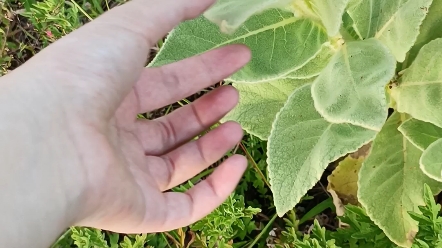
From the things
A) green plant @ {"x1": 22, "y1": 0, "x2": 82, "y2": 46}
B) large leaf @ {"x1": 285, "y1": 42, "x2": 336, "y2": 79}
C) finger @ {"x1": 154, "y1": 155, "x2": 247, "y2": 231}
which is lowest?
finger @ {"x1": 154, "y1": 155, "x2": 247, "y2": 231}

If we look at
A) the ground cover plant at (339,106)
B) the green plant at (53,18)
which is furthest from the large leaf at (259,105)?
the green plant at (53,18)

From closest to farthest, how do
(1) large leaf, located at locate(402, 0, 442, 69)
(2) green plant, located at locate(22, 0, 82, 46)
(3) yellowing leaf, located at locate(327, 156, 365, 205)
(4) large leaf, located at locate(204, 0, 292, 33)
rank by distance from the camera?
(4) large leaf, located at locate(204, 0, 292, 33) → (1) large leaf, located at locate(402, 0, 442, 69) → (3) yellowing leaf, located at locate(327, 156, 365, 205) → (2) green plant, located at locate(22, 0, 82, 46)

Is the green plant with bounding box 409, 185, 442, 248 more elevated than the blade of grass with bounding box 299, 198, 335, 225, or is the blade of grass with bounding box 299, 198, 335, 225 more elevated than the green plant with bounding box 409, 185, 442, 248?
the green plant with bounding box 409, 185, 442, 248

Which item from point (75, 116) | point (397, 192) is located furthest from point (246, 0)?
point (397, 192)

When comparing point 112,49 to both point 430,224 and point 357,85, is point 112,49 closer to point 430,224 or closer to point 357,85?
point 357,85

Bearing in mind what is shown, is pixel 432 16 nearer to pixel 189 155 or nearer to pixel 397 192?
pixel 397 192

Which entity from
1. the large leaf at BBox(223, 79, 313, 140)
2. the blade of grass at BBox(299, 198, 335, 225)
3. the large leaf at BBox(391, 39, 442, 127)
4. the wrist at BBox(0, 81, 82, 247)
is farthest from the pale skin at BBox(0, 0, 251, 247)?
the blade of grass at BBox(299, 198, 335, 225)

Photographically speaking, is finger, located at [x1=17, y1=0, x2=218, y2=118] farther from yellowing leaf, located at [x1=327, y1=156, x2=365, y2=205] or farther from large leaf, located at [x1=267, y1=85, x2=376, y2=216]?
yellowing leaf, located at [x1=327, y1=156, x2=365, y2=205]
